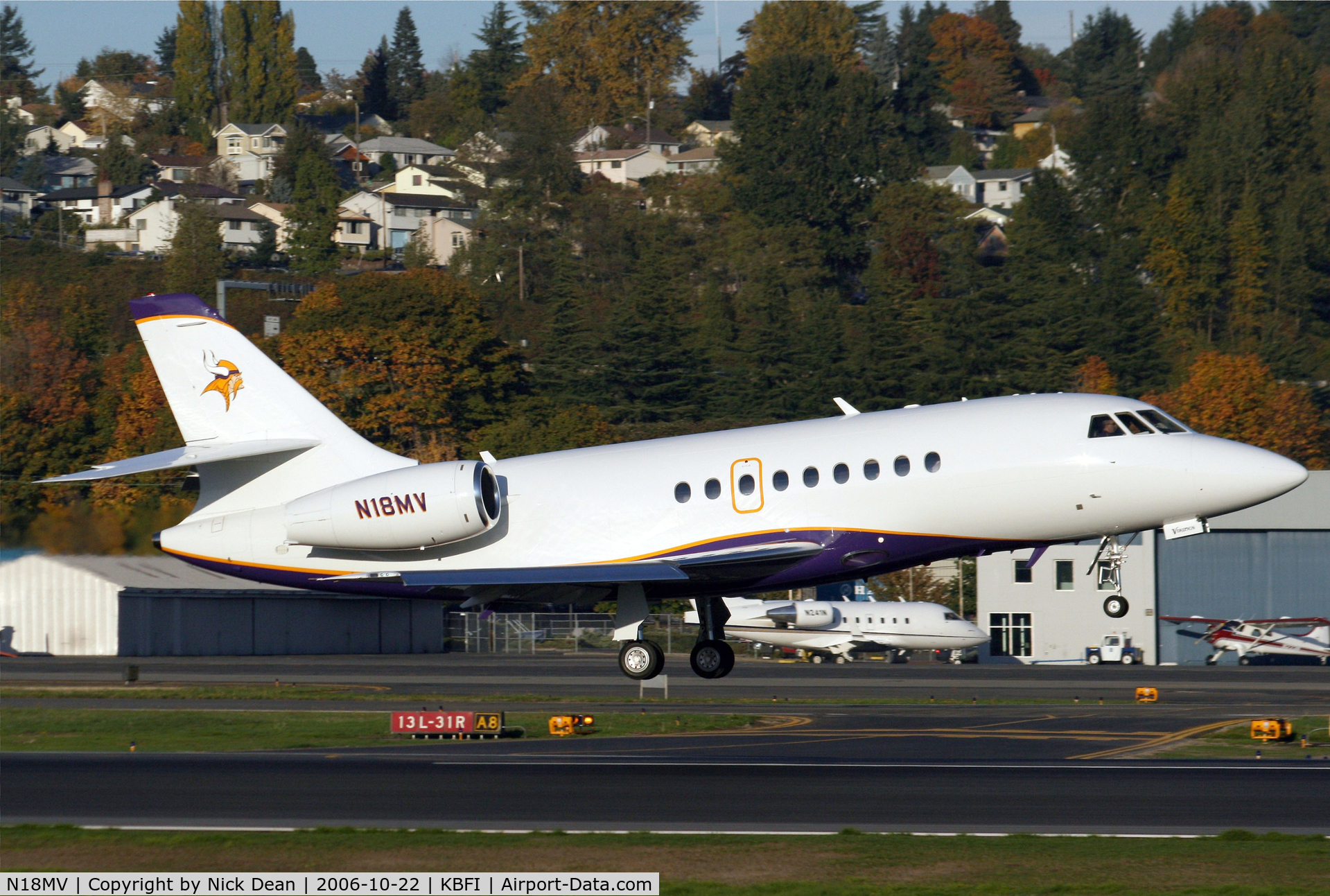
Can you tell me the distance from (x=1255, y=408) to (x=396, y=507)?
93.8 meters

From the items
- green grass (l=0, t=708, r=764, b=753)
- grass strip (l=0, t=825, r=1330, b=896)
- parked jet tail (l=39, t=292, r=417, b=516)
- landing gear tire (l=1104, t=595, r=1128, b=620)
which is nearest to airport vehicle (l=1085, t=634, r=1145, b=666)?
green grass (l=0, t=708, r=764, b=753)

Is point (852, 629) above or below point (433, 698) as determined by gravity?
above

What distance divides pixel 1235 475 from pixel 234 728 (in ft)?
87.9

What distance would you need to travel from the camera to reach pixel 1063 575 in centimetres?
7512

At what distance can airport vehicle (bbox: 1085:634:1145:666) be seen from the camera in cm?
7100

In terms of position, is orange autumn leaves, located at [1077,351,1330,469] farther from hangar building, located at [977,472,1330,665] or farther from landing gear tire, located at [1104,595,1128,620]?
landing gear tire, located at [1104,595,1128,620]

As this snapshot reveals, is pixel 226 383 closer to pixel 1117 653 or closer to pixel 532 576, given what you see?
pixel 532 576

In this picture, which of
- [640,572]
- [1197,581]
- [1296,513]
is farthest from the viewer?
[1197,581]

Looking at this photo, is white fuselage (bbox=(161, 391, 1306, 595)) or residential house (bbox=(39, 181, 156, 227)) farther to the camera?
residential house (bbox=(39, 181, 156, 227))

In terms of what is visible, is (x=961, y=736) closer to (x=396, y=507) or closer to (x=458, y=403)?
(x=396, y=507)

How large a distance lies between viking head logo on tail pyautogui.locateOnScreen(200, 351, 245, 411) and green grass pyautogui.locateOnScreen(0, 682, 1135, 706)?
19.2 m

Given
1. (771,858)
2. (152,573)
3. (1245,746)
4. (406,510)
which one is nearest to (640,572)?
(406,510)

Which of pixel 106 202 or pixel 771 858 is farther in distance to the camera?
pixel 106 202

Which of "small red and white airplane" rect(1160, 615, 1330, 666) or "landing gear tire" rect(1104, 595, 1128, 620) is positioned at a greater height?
"landing gear tire" rect(1104, 595, 1128, 620)
